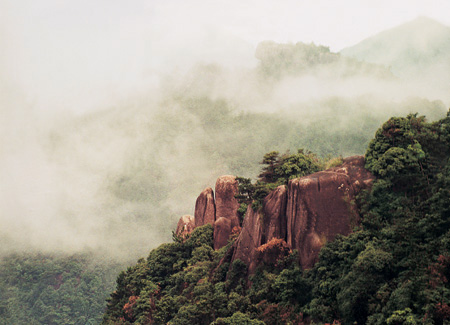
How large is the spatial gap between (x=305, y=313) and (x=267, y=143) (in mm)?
104997

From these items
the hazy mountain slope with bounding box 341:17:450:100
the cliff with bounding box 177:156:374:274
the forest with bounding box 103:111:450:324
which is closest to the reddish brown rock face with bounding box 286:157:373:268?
the cliff with bounding box 177:156:374:274

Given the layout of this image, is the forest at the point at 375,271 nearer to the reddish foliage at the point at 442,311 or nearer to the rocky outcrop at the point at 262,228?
the reddish foliage at the point at 442,311

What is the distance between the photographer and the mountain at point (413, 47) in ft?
465

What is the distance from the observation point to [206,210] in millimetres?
47031

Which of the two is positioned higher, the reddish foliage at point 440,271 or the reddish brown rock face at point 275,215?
the reddish brown rock face at point 275,215

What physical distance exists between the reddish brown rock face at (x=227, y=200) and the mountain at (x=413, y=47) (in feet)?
354

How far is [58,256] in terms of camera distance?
4980 inches

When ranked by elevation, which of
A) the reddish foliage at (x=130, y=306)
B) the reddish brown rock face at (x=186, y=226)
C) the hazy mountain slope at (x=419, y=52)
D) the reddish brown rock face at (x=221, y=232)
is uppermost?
the hazy mountain slope at (x=419, y=52)

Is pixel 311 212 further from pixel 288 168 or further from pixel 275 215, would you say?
pixel 288 168

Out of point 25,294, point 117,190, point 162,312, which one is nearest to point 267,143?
point 117,190

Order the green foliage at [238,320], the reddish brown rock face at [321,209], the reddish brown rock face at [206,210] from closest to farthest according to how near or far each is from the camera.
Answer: the green foliage at [238,320]
the reddish brown rock face at [321,209]
the reddish brown rock face at [206,210]

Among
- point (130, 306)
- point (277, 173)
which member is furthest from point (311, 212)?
point (130, 306)

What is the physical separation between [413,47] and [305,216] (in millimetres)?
134894

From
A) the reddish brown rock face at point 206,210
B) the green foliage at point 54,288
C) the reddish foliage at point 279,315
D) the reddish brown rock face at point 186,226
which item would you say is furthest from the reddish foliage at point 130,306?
the green foliage at point 54,288
